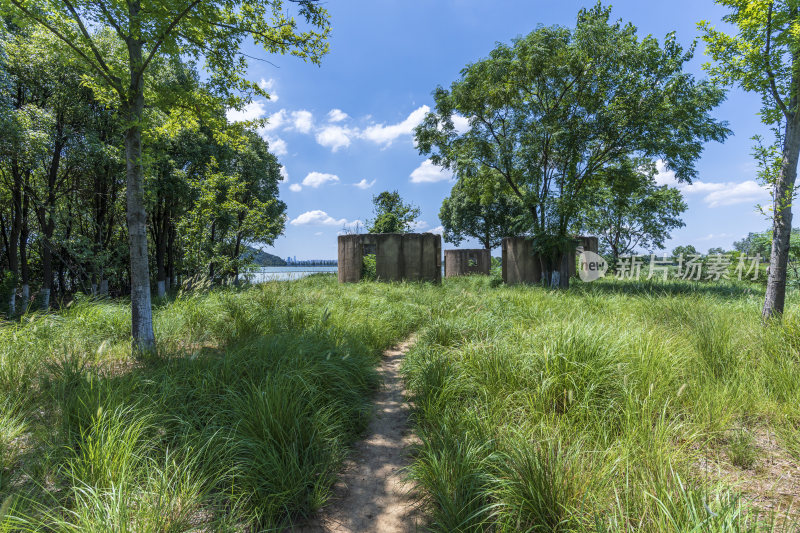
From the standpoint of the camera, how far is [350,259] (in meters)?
14.9

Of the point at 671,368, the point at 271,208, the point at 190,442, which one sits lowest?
the point at 190,442

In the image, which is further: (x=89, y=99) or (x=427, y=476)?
(x=89, y=99)

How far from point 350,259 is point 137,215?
10719 mm

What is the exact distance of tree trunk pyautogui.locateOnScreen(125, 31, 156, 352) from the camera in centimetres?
420

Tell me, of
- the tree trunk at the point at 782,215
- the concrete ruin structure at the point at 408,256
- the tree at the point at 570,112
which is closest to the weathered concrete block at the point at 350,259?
the concrete ruin structure at the point at 408,256

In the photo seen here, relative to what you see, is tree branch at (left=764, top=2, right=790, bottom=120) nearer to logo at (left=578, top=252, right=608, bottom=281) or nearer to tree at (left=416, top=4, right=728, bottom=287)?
tree at (left=416, top=4, right=728, bottom=287)

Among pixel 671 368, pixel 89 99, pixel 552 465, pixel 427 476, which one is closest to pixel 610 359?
pixel 671 368

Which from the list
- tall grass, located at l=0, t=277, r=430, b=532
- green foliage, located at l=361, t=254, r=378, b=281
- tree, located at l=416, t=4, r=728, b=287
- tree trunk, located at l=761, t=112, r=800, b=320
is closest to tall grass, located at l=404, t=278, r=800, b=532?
tree trunk, located at l=761, t=112, r=800, b=320

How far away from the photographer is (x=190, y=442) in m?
2.19

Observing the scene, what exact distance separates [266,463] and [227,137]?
16.8 feet

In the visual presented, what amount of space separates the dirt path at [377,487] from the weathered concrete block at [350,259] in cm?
1162

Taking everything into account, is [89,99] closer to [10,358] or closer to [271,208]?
[271,208]

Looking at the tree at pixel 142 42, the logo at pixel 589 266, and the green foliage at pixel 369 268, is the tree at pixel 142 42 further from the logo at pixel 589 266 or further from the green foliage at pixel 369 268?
the logo at pixel 589 266

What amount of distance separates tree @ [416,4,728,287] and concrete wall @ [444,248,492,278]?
10.8m
